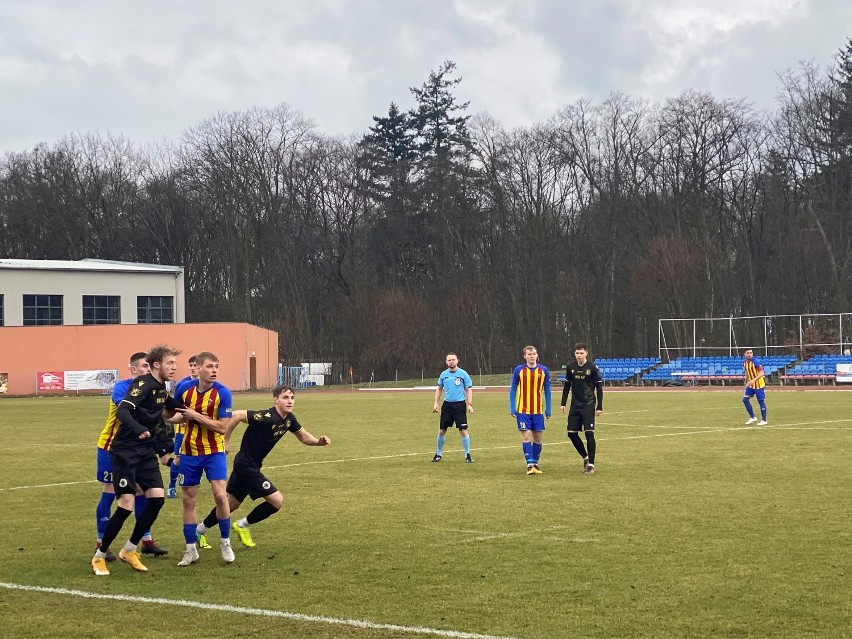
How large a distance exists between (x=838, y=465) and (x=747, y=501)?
16.4 ft

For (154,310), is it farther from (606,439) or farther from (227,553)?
(227,553)

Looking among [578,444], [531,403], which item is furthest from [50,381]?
[578,444]

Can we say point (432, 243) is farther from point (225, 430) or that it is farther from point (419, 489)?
point (225, 430)

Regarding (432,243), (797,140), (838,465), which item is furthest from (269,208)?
(838,465)

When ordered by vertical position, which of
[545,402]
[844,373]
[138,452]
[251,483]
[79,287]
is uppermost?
[79,287]

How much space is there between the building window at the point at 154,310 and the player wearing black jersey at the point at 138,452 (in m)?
67.6

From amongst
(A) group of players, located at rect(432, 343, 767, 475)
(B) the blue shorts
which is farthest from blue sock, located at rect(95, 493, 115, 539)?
(A) group of players, located at rect(432, 343, 767, 475)

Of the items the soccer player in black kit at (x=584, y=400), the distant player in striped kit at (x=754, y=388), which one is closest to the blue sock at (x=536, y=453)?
the soccer player in black kit at (x=584, y=400)

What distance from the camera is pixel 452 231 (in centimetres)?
8281

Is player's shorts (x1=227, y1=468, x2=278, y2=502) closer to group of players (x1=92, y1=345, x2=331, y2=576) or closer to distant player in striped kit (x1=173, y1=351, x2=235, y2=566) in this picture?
group of players (x1=92, y1=345, x2=331, y2=576)

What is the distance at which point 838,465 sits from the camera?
18.1 metres

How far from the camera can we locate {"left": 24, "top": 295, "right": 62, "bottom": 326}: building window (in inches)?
2869

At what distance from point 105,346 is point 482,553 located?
61113mm

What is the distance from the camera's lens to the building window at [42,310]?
2869 inches
